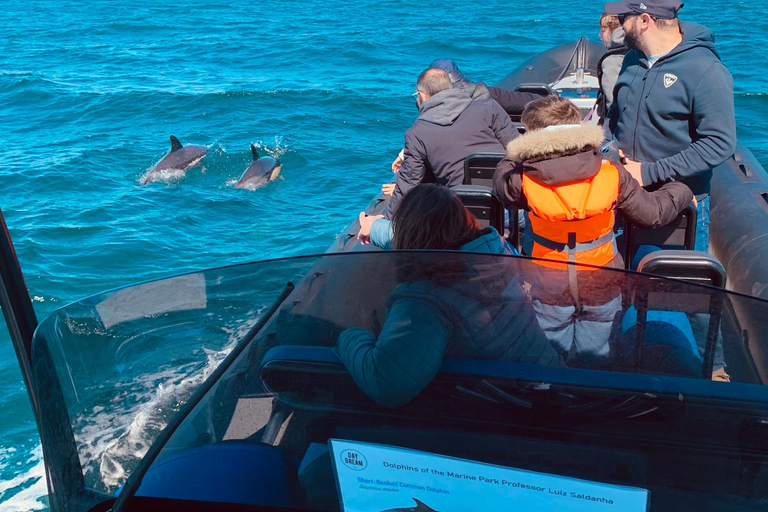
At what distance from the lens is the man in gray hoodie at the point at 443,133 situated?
15.9 feet

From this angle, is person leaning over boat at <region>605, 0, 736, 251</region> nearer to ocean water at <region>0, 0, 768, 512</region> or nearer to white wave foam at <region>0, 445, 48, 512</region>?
white wave foam at <region>0, 445, 48, 512</region>

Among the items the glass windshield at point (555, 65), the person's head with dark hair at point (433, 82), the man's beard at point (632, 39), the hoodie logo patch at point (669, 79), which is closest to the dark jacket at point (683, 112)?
the hoodie logo patch at point (669, 79)

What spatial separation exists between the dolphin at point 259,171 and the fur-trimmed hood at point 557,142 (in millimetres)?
12486

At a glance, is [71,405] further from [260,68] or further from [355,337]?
[260,68]

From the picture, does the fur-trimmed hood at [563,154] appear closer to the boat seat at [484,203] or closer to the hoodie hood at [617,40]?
the boat seat at [484,203]

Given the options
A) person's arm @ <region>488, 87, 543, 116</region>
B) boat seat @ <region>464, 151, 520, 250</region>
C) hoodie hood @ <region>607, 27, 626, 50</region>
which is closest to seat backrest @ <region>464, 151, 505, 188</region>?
boat seat @ <region>464, 151, 520, 250</region>

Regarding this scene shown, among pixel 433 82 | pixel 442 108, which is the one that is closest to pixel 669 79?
pixel 442 108

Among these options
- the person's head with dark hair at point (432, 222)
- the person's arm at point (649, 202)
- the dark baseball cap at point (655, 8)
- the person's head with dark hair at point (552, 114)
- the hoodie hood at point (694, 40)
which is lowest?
the person's arm at point (649, 202)

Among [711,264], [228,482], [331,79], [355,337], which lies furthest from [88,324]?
[331,79]

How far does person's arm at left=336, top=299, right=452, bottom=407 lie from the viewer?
1610mm

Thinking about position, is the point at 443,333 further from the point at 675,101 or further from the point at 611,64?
the point at 611,64

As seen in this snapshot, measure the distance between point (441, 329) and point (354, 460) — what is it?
0.36 meters

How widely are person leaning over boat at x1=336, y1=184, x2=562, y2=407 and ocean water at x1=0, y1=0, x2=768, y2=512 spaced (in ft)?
18.0

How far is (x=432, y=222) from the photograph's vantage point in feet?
6.42
